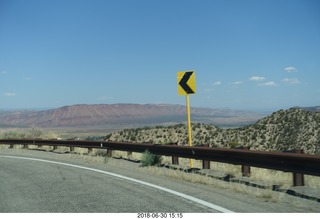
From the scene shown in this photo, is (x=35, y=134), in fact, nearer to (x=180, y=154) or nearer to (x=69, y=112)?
(x=180, y=154)

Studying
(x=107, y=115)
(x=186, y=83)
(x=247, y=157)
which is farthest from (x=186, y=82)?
(x=107, y=115)

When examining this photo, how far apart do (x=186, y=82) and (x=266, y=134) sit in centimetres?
2936

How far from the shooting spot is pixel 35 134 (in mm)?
38281

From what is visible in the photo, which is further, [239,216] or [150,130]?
[150,130]

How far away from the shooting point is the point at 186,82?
14.4 m

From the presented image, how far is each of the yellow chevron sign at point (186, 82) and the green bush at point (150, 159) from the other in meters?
2.31

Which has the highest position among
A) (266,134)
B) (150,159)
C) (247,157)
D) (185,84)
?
(185,84)

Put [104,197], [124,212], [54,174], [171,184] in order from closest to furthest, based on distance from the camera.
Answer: [124,212], [104,197], [171,184], [54,174]

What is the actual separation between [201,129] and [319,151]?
63.3 ft

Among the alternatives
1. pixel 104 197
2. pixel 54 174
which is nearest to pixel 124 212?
pixel 104 197

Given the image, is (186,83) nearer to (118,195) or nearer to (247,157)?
(247,157)

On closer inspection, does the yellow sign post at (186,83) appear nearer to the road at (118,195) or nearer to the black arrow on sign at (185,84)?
the black arrow on sign at (185,84)

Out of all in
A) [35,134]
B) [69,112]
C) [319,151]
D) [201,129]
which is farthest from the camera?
[69,112]

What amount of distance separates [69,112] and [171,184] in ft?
560
